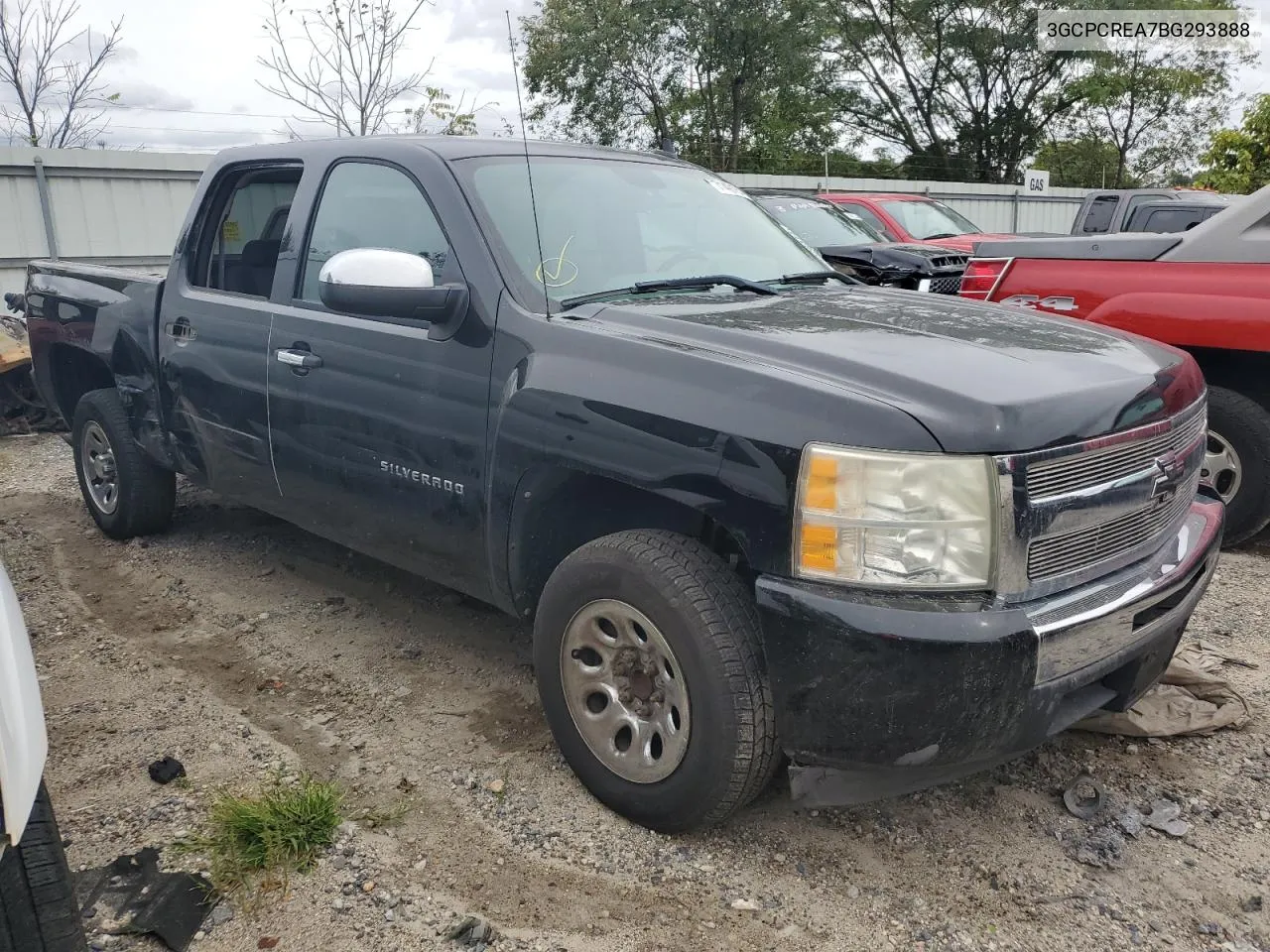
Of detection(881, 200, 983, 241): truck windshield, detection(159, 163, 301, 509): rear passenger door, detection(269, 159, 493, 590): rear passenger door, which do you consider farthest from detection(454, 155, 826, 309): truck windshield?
detection(881, 200, 983, 241): truck windshield

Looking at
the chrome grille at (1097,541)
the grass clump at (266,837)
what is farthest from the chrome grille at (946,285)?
the grass clump at (266,837)

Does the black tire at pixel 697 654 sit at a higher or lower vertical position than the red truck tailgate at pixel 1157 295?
lower

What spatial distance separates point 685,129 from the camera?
29406mm

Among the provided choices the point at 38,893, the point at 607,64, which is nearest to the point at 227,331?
the point at 38,893

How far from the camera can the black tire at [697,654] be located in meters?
2.49

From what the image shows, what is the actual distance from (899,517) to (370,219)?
2217mm

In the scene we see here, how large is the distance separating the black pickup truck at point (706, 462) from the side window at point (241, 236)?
181mm

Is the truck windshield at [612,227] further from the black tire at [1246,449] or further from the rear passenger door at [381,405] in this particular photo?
the black tire at [1246,449]

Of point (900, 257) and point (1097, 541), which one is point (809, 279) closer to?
point (1097, 541)

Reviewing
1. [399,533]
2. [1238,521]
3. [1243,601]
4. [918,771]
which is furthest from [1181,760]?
[399,533]

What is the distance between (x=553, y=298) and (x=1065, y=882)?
6.76 ft

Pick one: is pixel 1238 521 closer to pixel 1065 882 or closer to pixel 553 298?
pixel 1065 882

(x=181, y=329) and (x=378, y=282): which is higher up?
(x=378, y=282)

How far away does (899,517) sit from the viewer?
2.30 m
